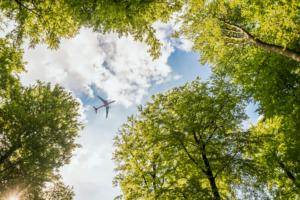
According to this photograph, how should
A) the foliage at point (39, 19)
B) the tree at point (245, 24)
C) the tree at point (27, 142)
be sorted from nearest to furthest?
the tree at point (245, 24) → the foliage at point (39, 19) → the tree at point (27, 142)

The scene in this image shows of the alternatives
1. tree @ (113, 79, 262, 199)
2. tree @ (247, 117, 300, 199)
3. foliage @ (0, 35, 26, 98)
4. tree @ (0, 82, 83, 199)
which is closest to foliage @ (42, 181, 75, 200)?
tree @ (0, 82, 83, 199)

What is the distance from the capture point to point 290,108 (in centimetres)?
582

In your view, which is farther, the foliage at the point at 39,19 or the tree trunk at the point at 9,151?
the tree trunk at the point at 9,151

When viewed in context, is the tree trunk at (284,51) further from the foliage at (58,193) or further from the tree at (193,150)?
the foliage at (58,193)

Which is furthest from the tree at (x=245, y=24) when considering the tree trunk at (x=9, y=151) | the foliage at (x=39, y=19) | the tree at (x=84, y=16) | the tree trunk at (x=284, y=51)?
the tree trunk at (x=9, y=151)

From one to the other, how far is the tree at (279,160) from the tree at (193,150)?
0.96m

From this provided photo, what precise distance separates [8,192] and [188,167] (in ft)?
37.0

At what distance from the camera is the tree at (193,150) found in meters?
5.33

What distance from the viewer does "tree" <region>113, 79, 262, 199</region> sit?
5.33 meters

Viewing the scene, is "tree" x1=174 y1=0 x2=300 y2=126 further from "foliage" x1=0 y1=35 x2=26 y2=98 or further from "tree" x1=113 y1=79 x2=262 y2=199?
"foliage" x1=0 y1=35 x2=26 y2=98

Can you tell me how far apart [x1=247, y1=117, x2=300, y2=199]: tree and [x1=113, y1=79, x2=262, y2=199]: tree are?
3.14ft

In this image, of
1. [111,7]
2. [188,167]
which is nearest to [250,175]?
[188,167]

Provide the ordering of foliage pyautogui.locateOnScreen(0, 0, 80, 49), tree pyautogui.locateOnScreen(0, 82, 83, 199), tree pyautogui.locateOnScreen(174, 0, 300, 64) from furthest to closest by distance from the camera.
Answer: tree pyautogui.locateOnScreen(0, 82, 83, 199) → foliage pyautogui.locateOnScreen(0, 0, 80, 49) → tree pyautogui.locateOnScreen(174, 0, 300, 64)

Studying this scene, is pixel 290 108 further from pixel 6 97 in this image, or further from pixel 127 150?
pixel 6 97
